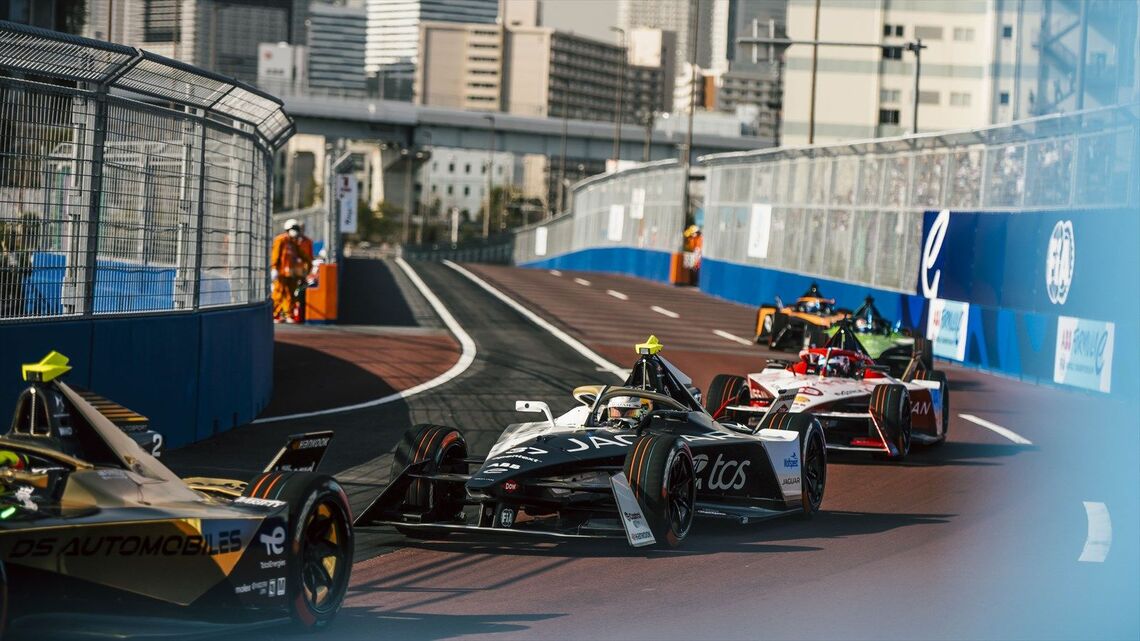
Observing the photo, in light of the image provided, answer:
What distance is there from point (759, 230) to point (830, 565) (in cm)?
3497

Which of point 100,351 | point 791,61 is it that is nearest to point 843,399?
point 100,351

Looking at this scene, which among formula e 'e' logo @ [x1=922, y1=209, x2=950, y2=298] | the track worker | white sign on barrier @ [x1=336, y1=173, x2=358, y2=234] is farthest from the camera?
A: white sign on barrier @ [x1=336, y1=173, x2=358, y2=234]

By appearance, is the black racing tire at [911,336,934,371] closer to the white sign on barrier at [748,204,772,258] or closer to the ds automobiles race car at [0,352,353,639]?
the ds automobiles race car at [0,352,353,639]

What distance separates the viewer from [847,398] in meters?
14.9

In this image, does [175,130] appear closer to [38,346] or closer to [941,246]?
[38,346]

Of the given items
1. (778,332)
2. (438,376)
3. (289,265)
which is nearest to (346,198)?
(289,265)

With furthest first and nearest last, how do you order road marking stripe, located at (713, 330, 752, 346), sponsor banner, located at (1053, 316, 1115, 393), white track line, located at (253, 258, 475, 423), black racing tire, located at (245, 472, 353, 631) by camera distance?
road marking stripe, located at (713, 330, 752, 346), sponsor banner, located at (1053, 316, 1115, 393), white track line, located at (253, 258, 475, 423), black racing tire, located at (245, 472, 353, 631)

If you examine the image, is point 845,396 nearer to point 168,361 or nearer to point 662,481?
point 662,481

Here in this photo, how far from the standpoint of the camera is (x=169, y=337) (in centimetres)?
1310

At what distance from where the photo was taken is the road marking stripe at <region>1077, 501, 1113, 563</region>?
9773 mm

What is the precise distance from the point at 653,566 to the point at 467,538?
1.39 meters

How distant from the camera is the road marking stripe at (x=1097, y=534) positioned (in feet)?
32.1

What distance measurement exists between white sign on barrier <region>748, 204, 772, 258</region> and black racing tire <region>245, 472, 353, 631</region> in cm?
3625

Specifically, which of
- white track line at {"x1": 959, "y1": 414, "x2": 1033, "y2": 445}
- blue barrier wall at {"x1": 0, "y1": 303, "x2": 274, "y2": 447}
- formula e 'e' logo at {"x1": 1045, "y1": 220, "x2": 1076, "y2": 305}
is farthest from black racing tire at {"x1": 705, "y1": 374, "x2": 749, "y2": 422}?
formula e 'e' logo at {"x1": 1045, "y1": 220, "x2": 1076, "y2": 305}
